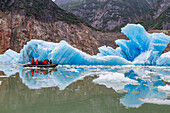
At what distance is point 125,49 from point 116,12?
69081 millimetres

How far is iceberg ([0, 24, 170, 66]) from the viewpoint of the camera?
44.9 feet

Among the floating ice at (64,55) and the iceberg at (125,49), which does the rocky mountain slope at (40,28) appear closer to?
the floating ice at (64,55)

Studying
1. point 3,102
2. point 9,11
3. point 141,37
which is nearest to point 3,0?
point 9,11

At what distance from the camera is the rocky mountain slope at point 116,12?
75.9m

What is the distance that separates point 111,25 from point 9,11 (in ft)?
172

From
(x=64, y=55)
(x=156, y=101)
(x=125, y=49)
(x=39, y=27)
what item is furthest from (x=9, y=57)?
(x=156, y=101)

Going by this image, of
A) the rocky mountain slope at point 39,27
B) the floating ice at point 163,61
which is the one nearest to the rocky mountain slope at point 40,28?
the rocky mountain slope at point 39,27

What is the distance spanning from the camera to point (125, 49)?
54.1ft

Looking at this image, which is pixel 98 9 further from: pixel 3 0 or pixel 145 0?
pixel 3 0

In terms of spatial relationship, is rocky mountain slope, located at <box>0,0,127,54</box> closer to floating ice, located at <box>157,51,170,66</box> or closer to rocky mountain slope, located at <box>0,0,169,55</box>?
rocky mountain slope, located at <box>0,0,169,55</box>

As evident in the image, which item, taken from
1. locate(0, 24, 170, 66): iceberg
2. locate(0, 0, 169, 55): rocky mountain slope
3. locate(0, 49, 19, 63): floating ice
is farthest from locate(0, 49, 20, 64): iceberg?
locate(0, 0, 169, 55): rocky mountain slope

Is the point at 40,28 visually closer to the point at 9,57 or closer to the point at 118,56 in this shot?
the point at 9,57

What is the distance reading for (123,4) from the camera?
86938mm

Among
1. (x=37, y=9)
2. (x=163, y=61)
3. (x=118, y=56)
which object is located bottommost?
(x=163, y=61)
